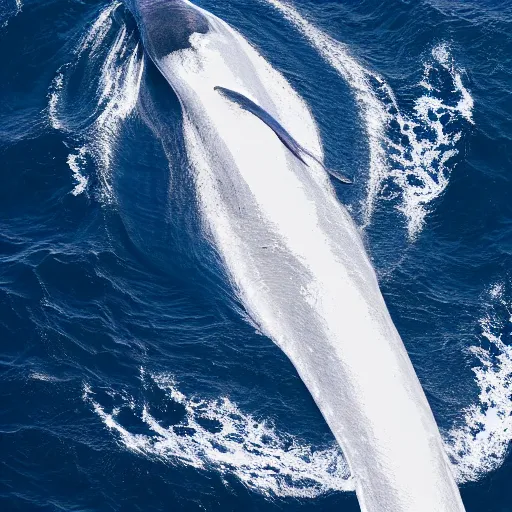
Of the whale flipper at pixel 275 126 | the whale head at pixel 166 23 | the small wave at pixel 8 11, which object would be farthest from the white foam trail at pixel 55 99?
the whale flipper at pixel 275 126

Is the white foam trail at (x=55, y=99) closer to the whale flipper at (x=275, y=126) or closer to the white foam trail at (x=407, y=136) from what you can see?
the whale flipper at (x=275, y=126)

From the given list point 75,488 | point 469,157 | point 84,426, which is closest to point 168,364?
point 84,426

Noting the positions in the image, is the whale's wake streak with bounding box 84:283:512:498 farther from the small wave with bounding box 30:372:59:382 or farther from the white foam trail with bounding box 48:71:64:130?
the white foam trail with bounding box 48:71:64:130

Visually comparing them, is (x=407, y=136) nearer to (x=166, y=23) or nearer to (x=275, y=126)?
(x=275, y=126)

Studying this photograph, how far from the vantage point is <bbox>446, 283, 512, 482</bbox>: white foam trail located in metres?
29.1

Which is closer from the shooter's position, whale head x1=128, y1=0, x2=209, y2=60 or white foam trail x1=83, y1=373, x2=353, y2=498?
white foam trail x1=83, y1=373, x2=353, y2=498

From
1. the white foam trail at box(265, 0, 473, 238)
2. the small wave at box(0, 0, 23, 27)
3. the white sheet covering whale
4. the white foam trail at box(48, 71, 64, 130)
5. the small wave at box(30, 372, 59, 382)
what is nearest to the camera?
the white sheet covering whale

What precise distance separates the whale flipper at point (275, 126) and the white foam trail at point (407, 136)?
8.30ft

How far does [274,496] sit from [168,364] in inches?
274

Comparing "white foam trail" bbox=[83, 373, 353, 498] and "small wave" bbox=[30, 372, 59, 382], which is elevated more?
"small wave" bbox=[30, 372, 59, 382]

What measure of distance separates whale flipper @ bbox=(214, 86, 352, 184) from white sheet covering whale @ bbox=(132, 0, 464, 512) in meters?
0.30


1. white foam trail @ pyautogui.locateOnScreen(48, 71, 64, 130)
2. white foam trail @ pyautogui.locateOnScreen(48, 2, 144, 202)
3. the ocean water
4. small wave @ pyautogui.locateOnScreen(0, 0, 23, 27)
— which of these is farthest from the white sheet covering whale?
small wave @ pyautogui.locateOnScreen(0, 0, 23, 27)

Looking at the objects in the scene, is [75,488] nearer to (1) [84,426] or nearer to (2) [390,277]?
(1) [84,426]

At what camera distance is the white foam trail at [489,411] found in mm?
29109
